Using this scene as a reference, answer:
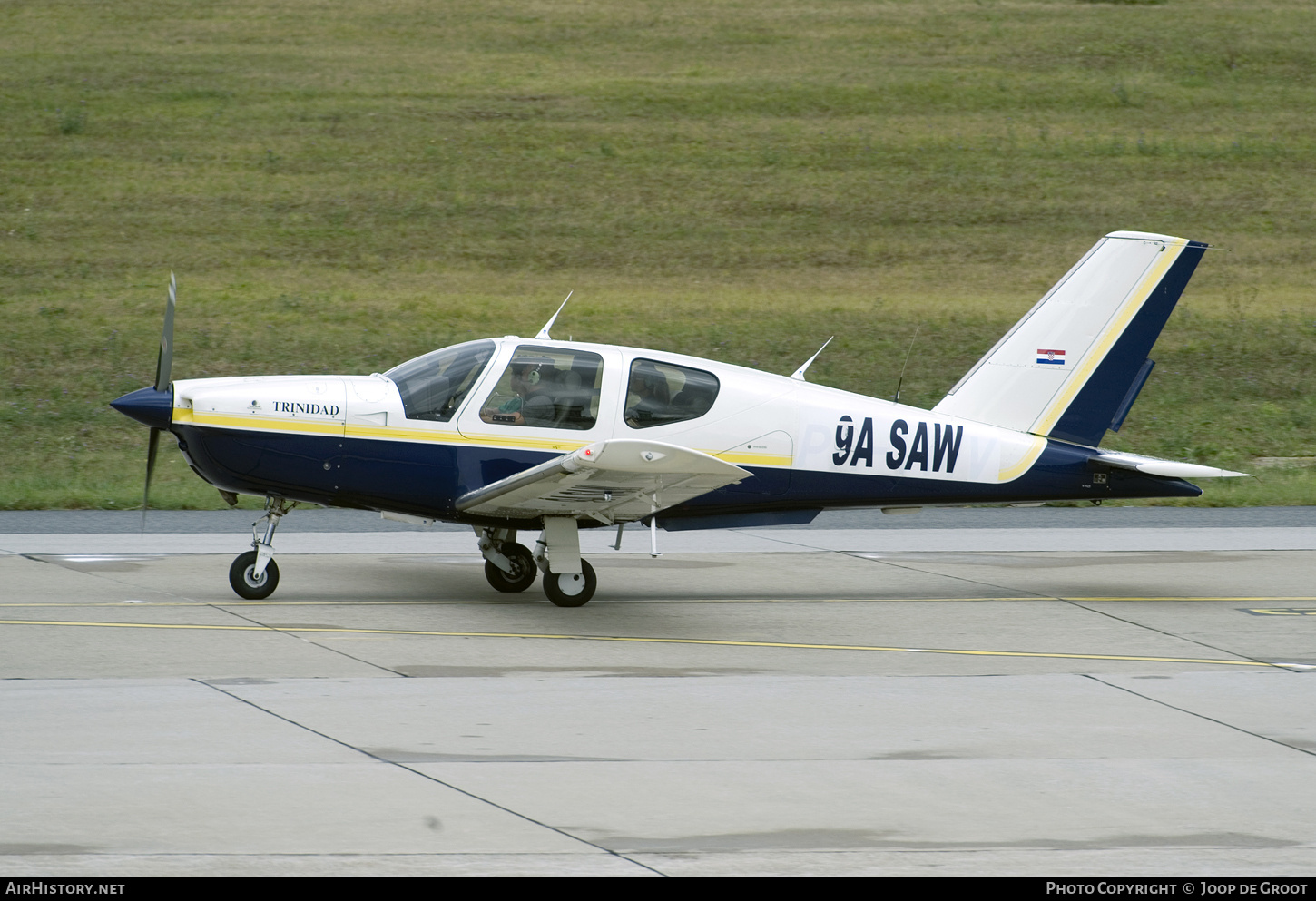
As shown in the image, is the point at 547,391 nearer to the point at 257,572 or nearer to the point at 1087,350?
the point at 257,572

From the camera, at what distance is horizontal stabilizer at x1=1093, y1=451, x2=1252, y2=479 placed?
11461 millimetres

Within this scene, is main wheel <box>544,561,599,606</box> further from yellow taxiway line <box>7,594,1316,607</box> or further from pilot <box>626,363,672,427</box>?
pilot <box>626,363,672,427</box>

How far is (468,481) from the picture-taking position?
1111cm

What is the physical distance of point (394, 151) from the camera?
36781mm

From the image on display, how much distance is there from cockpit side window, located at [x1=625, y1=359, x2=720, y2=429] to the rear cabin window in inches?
11.5

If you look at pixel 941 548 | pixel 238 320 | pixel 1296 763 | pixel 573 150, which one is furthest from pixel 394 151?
pixel 1296 763

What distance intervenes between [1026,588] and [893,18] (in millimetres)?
41941

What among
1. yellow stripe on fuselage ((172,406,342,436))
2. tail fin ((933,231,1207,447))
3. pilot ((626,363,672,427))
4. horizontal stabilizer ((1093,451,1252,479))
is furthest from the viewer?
tail fin ((933,231,1207,447))

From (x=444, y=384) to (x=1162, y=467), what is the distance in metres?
5.57

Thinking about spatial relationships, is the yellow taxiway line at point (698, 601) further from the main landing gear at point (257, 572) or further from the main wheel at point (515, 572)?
the main wheel at point (515, 572)

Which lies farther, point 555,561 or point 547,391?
point 547,391

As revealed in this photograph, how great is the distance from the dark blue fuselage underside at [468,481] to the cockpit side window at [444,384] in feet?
0.87

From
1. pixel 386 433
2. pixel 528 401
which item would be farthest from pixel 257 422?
pixel 528 401

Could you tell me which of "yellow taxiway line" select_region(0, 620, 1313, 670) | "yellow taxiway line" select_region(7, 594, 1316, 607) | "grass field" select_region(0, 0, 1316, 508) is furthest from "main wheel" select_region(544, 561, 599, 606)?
"grass field" select_region(0, 0, 1316, 508)
